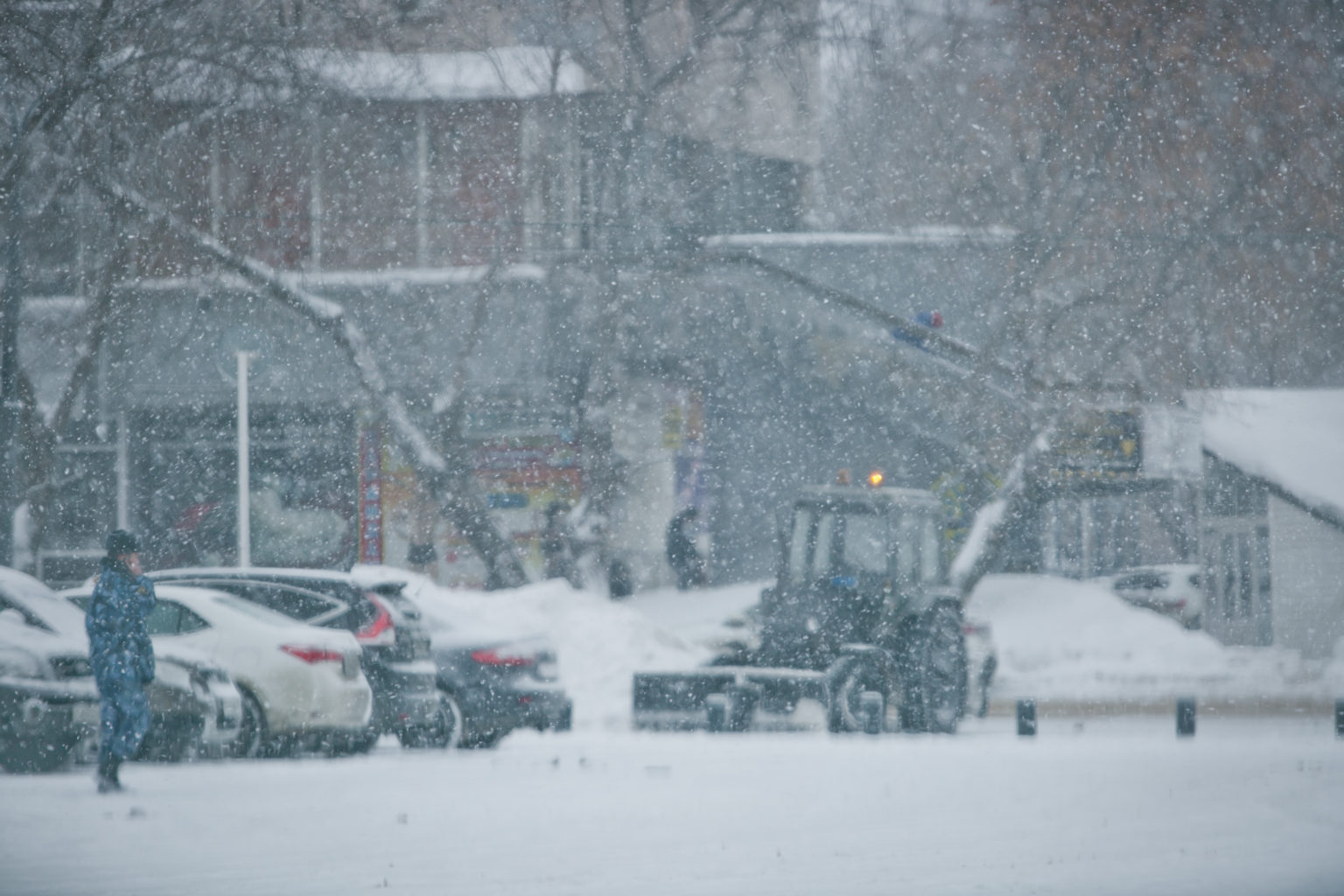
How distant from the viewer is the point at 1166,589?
1059 inches

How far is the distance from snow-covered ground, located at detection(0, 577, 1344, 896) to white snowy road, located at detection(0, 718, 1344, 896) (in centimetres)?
3

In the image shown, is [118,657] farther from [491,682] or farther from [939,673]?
[939,673]

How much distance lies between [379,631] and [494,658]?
1.18 m

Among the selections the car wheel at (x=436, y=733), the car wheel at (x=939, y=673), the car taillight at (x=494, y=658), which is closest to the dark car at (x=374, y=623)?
the car wheel at (x=436, y=733)

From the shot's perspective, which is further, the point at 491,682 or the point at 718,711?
the point at 718,711

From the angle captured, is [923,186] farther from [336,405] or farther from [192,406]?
[192,406]

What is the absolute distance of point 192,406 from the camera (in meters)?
27.1

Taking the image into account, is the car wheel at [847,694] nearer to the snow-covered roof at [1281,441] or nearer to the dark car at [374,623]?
the dark car at [374,623]

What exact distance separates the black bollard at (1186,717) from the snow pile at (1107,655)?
15.1 feet

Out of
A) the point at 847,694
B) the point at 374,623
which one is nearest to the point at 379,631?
the point at 374,623

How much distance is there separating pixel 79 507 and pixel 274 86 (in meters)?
10.1

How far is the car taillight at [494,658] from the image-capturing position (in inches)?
562

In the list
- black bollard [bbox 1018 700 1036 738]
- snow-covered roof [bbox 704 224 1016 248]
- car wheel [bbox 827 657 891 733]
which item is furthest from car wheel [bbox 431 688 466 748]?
snow-covered roof [bbox 704 224 1016 248]

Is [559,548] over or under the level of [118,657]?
over
